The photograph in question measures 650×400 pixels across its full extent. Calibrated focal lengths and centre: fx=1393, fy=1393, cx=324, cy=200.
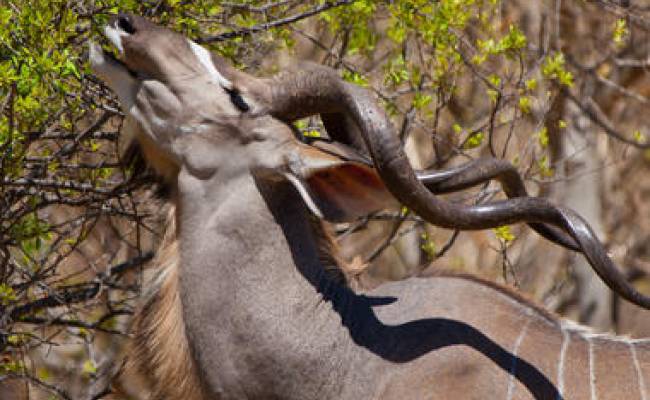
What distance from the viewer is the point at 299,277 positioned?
393cm

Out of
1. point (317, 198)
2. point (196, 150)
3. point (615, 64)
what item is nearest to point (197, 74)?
point (196, 150)

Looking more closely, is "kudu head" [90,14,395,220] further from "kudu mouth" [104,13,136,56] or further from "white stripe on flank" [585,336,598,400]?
"white stripe on flank" [585,336,598,400]

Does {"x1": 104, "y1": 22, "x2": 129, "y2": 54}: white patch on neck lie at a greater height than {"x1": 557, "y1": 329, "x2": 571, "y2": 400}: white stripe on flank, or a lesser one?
greater

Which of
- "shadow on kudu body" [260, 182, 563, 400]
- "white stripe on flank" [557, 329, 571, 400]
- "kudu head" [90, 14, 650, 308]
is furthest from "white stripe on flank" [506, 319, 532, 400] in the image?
"kudu head" [90, 14, 650, 308]

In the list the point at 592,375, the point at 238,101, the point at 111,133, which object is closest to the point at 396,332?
the point at 592,375

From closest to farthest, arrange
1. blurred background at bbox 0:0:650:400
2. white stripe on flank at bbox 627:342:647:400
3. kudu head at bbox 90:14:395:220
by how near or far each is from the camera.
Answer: white stripe on flank at bbox 627:342:647:400 → kudu head at bbox 90:14:395:220 → blurred background at bbox 0:0:650:400

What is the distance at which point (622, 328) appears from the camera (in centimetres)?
952

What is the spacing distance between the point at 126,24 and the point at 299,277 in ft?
2.85

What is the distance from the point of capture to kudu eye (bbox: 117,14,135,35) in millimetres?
3947

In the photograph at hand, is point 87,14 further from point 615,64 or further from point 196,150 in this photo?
point 615,64

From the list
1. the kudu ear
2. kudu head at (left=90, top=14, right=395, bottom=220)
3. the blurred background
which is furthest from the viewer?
the blurred background

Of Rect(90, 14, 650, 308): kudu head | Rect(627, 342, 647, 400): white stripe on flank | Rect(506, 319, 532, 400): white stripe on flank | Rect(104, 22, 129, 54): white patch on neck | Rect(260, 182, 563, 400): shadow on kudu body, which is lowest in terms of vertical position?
Rect(627, 342, 647, 400): white stripe on flank

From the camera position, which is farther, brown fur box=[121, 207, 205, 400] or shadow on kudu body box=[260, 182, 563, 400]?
brown fur box=[121, 207, 205, 400]

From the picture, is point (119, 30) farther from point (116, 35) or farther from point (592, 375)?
point (592, 375)
